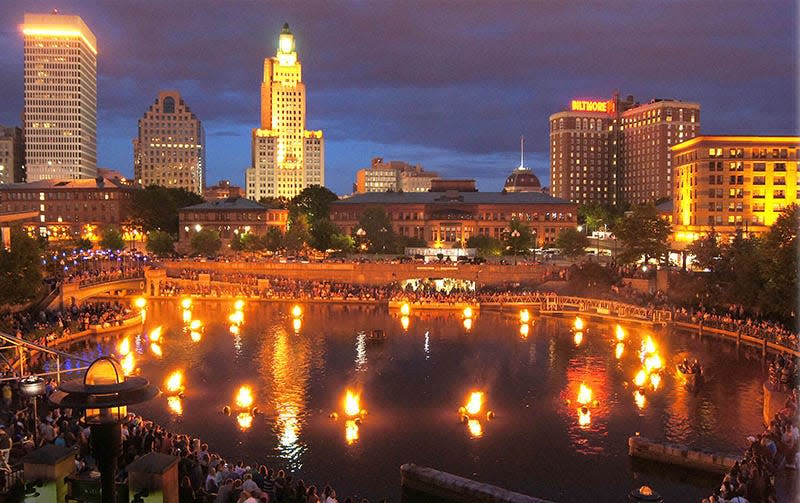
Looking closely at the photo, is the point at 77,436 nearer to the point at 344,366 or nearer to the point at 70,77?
the point at 344,366

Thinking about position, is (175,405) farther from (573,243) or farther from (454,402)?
(573,243)

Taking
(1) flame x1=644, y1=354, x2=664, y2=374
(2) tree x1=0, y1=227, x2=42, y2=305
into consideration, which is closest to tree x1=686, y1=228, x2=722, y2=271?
(1) flame x1=644, y1=354, x2=664, y2=374

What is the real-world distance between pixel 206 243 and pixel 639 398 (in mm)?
79473

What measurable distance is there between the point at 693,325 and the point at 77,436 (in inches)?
2054

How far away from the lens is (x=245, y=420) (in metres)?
36.1

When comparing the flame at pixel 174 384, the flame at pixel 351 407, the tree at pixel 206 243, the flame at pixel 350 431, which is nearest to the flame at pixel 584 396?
the flame at pixel 351 407

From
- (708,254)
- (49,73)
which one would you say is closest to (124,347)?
(708,254)

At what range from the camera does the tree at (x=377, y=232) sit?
109875 millimetres

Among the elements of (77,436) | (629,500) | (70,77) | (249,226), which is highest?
(70,77)

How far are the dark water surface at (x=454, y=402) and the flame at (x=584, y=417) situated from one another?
44cm

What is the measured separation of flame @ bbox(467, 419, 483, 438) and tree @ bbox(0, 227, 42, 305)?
125ft

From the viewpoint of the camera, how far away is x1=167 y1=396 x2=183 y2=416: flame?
37.7m

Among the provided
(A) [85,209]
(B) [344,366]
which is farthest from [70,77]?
(B) [344,366]

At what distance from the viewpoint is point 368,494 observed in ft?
90.6
